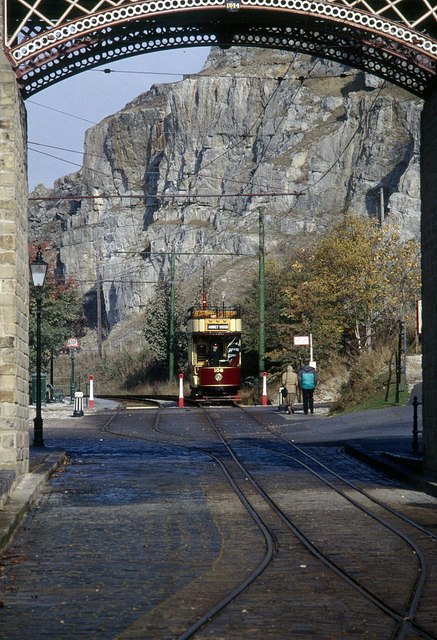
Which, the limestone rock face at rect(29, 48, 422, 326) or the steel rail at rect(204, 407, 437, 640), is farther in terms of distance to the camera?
the limestone rock face at rect(29, 48, 422, 326)

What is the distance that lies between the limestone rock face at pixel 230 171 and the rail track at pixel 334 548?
Answer: 8324 centimetres

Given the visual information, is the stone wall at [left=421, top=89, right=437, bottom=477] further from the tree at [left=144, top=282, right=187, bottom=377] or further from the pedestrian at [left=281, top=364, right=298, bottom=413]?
the tree at [left=144, top=282, right=187, bottom=377]

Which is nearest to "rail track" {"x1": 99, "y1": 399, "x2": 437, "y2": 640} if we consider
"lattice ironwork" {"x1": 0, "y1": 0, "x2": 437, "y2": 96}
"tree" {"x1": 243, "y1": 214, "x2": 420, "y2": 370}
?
"lattice ironwork" {"x1": 0, "y1": 0, "x2": 437, "y2": 96}

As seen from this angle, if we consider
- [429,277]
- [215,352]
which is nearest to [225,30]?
[429,277]

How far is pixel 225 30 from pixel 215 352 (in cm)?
3147

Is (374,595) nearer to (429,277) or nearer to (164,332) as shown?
(429,277)

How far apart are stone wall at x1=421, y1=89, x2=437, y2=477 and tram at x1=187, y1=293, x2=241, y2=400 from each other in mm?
30311

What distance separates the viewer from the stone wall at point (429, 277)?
16672 mm

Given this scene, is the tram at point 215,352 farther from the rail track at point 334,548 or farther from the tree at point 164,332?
the rail track at point 334,548

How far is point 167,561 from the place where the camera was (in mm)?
10859

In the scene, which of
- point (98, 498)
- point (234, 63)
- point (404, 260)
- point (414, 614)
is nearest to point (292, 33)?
point (98, 498)

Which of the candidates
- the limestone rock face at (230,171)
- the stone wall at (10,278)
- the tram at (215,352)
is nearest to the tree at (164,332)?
the tram at (215,352)

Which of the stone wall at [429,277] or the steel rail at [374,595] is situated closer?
the steel rail at [374,595]

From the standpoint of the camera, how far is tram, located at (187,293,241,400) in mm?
47750
